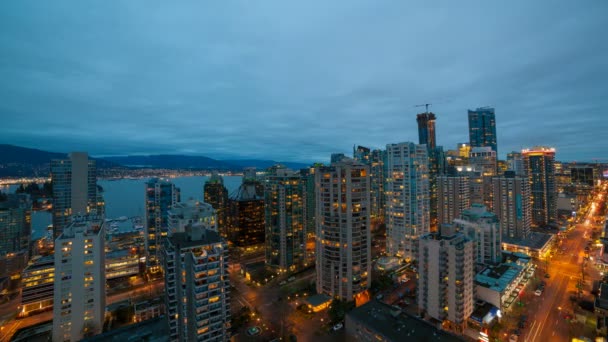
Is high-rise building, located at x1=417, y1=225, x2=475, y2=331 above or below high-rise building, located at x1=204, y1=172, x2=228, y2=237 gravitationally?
below

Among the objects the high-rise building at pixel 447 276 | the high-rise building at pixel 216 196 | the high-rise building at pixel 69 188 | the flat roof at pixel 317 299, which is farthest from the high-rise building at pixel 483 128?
the high-rise building at pixel 69 188

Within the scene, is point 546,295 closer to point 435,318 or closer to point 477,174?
point 435,318

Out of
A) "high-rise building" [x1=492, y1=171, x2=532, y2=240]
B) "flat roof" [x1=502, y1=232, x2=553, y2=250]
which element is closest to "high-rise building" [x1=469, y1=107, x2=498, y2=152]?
"high-rise building" [x1=492, y1=171, x2=532, y2=240]

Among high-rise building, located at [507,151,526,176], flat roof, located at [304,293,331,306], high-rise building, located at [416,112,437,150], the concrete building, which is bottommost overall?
flat roof, located at [304,293,331,306]

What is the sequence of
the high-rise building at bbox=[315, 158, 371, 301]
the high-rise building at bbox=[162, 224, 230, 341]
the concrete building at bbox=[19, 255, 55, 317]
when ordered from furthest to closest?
1. the high-rise building at bbox=[315, 158, 371, 301]
2. the concrete building at bbox=[19, 255, 55, 317]
3. the high-rise building at bbox=[162, 224, 230, 341]

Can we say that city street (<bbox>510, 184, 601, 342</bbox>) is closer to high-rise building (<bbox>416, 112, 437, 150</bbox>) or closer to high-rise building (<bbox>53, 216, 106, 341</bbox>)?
high-rise building (<bbox>53, 216, 106, 341</bbox>)

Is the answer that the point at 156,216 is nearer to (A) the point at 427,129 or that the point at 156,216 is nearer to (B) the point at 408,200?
(B) the point at 408,200

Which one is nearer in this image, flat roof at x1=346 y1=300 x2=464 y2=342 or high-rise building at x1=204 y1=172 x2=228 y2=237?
flat roof at x1=346 y1=300 x2=464 y2=342
